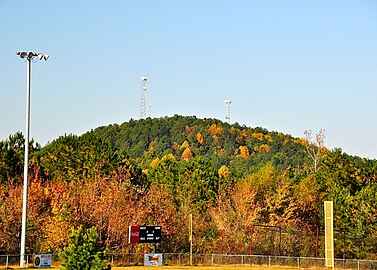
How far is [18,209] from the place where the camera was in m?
65.6

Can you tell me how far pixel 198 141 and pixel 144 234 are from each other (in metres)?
131

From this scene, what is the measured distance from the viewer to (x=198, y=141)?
19050cm

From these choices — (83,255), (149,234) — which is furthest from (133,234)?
(83,255)

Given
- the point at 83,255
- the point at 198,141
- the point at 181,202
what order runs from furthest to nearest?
the point at 198,141 < the point at 181,202 < the point at 83,255

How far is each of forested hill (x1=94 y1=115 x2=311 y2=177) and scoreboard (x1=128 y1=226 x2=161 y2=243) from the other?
103 metres

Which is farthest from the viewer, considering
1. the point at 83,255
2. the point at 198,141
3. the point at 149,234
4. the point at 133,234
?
the point at 198,141

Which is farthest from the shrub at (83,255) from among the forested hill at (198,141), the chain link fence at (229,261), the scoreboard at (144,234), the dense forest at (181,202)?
the forested hill at (198,141)

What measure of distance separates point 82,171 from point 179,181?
10.7 m

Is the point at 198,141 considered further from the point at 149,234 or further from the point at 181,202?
the point at 149,234

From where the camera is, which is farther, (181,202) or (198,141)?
(198,141)

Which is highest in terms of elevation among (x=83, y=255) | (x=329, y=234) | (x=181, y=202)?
(x=181, y=202)

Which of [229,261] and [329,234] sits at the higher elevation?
[329,234]

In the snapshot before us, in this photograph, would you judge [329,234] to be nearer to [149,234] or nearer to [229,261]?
[149,234]

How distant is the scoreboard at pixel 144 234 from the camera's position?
59250 millimetres
